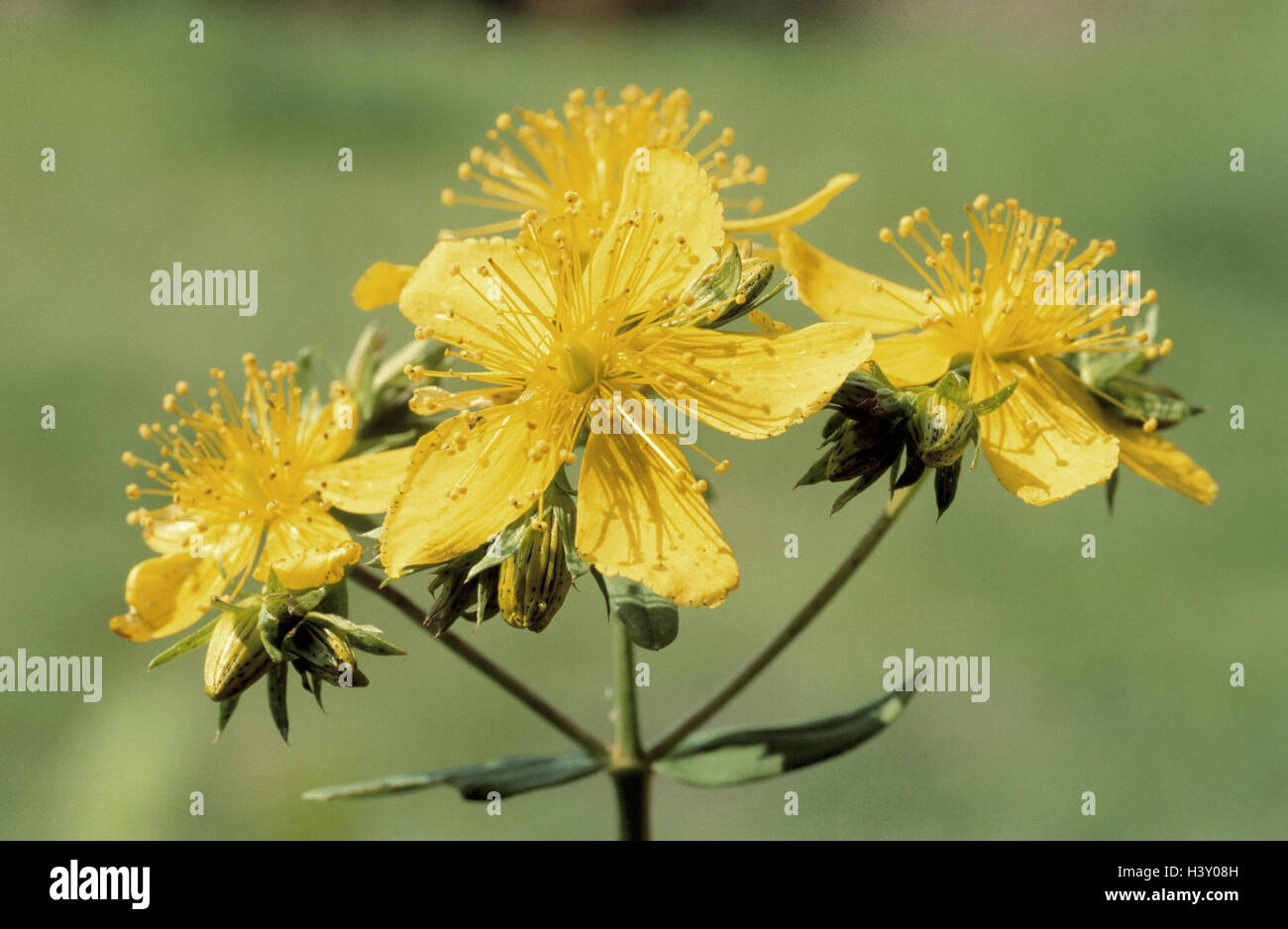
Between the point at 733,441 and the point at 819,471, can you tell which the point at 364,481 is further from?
the point at 733,441

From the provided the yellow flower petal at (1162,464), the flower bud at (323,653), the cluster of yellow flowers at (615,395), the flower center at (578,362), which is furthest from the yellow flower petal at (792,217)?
the flower bud at (323,653)

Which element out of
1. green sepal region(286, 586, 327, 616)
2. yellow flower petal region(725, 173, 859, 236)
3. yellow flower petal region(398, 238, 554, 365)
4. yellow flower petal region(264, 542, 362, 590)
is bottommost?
green sepal region(286, 586, 327, 616)

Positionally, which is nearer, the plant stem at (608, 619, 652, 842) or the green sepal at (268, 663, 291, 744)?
the green sepal at (268, 663, 291, 744)

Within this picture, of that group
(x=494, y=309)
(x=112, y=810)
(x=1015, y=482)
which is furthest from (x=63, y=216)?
(x=1015, y=482)

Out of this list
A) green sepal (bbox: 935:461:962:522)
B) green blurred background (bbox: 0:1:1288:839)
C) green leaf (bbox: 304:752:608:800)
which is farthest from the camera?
green blurred background (bbox: 0:1:1288:839)

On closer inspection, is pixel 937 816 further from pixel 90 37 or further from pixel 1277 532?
pixel 90 37

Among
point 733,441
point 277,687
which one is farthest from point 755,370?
point 733,441

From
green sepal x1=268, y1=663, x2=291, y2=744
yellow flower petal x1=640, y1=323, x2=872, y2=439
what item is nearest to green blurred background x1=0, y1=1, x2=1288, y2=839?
green sepal x1=268, y1=663, x2=291, y2=744

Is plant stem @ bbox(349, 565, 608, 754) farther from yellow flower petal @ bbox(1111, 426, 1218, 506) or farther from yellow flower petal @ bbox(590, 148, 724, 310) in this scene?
yellow flower petal @ bbox(1111, 426, 1218, 506)
